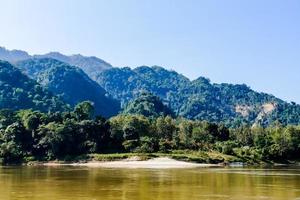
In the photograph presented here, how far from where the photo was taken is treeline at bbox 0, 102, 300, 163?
12088 centimetres

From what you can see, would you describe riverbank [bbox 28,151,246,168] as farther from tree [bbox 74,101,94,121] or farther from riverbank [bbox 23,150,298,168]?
tree [bbox 74,101,94,121]

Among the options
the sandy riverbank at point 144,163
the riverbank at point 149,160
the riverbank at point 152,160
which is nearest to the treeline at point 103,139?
the riverbank at point 152,160

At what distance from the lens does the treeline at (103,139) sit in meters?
121

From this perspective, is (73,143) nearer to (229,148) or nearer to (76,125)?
(76,125)

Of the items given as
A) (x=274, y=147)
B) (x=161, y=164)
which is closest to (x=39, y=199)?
(x=161, y=164)

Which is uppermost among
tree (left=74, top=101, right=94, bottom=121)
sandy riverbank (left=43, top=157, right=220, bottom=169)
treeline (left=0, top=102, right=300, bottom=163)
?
tree (left=74, top=101, right=94, bottom=121)

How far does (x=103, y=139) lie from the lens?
12494 cm

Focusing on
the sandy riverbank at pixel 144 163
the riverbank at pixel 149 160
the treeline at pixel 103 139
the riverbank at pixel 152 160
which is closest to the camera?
the sandy riverbank at pixel 144 163

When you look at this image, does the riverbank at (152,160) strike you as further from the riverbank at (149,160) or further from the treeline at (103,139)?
the treeline at (103,139)

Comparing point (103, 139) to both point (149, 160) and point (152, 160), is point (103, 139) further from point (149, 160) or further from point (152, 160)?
point (152, 160)

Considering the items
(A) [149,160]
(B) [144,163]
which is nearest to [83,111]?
(A) [149,160]

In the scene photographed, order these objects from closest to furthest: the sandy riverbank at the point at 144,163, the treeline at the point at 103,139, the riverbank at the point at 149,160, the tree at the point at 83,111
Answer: the sandy riverbank at the point at 144,163 < the riverbank at the point at 149,160 < the treeline at the point at 103,139 < the tree at the point at 83,111

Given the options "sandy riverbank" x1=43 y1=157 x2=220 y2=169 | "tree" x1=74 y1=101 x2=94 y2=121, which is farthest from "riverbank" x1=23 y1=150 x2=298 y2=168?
"tree" x1=74 y1=101 x2=94 y2=121

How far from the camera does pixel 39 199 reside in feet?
126
